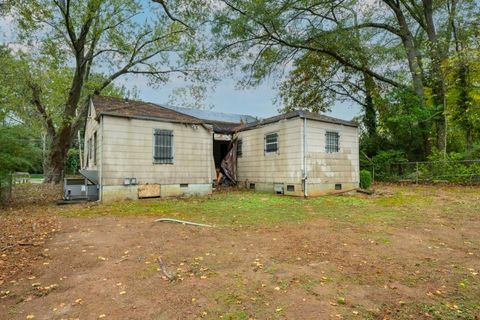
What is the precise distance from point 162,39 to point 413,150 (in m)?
17.5

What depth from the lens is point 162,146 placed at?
464 inches

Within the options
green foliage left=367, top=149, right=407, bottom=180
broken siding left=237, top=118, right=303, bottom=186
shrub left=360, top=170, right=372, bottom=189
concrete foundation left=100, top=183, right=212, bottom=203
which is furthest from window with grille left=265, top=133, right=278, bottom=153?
green foliage left=367, top=149, right=407, bottom=180

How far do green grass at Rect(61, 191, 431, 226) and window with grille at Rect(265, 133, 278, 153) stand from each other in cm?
251

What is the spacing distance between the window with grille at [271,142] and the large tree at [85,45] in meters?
9.26

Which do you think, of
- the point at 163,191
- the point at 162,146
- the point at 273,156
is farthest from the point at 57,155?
the point at 273,156

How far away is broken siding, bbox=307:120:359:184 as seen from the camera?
40.2ft

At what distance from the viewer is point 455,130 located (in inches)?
760

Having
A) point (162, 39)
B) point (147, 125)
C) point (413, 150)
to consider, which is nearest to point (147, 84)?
point (162, 39)

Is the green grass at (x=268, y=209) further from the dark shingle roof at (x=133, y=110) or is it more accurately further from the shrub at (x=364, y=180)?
the dark shingle roof at (x=133, y=110)

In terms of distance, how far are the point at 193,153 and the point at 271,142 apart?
361 cm

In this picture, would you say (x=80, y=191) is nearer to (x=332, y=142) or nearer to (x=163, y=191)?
(x=163, y=191)

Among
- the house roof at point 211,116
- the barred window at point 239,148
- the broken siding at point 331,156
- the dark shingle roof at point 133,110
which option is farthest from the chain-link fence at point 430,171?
the dark shingle roof at point 133,110

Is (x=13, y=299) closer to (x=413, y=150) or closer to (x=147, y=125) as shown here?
(x=147, y=125)

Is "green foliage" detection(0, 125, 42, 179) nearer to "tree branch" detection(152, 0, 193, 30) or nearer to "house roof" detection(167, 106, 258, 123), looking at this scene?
"house roof" detection(167, 106, 258, 123)
